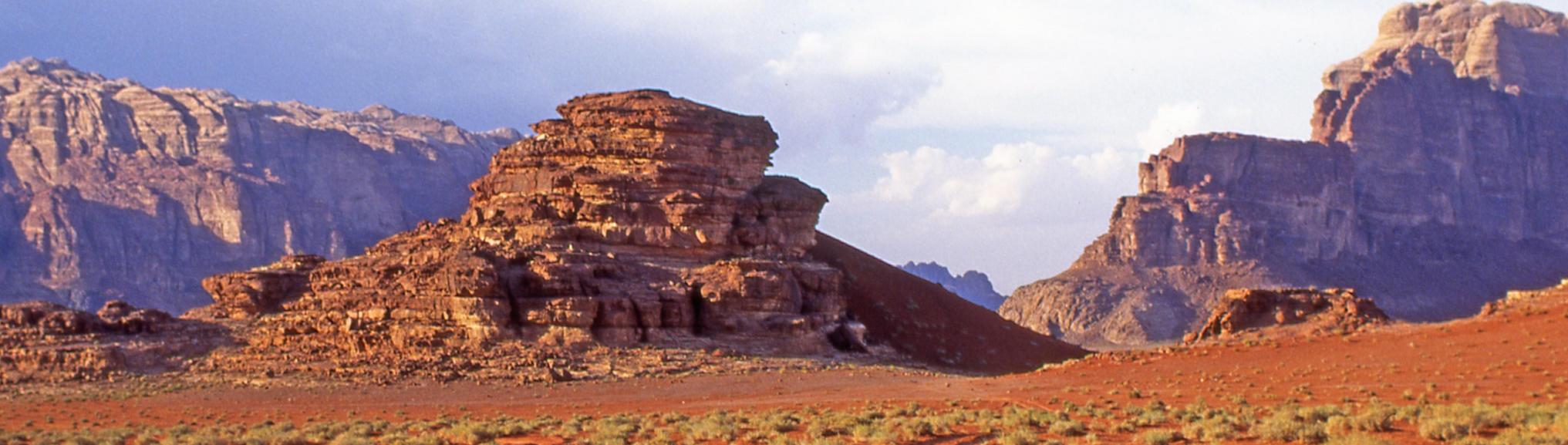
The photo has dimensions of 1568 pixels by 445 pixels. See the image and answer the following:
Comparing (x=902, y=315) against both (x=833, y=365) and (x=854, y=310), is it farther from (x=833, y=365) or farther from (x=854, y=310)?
(x=833, y=365)

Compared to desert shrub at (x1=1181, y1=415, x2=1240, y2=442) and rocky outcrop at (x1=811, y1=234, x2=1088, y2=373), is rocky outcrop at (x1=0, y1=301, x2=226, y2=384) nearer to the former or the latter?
rocky outcrop at (x1=811, y1=234, x2=1088, y2=373)

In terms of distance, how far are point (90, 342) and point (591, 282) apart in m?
13.5

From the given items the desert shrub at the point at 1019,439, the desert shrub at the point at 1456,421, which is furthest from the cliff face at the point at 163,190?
the desert shrub at the point at 1456,421

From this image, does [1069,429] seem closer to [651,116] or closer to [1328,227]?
[651,116]

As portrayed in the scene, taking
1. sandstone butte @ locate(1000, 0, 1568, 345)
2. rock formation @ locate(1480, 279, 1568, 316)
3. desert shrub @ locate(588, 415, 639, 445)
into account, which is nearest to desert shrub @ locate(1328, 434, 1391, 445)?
desert shrub @ locate(588, 415, 639, 445)

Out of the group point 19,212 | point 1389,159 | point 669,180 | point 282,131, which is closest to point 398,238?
point 669,180

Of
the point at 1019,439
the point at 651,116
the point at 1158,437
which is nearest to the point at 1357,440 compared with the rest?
the point at 1158,437

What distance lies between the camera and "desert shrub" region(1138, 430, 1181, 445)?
2998cm

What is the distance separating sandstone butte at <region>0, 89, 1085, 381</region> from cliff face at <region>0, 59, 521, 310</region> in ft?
323

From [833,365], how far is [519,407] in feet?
40.6

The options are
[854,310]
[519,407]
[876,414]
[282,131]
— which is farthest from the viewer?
[282,131]

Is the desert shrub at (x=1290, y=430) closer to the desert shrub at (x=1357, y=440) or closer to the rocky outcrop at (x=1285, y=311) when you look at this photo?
the desert shrub at (x=1357, y=440)

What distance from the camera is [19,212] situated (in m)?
164

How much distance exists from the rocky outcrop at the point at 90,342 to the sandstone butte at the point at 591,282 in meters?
0.27
